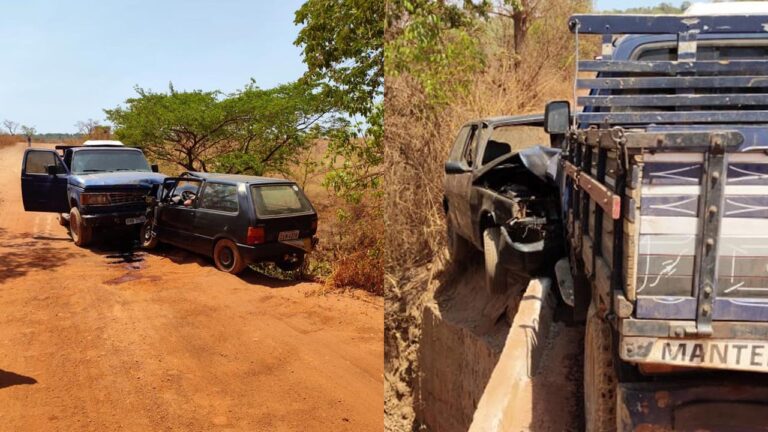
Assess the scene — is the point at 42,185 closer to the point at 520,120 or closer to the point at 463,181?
the point at 463,181

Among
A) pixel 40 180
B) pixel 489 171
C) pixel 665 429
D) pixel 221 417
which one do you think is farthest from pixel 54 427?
pixel 40 180

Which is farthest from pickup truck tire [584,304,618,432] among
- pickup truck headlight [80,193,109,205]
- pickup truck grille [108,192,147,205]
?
pickup truck headlight [80,193,109,205]

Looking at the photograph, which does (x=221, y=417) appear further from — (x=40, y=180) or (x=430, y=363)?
(x=40, y=180)

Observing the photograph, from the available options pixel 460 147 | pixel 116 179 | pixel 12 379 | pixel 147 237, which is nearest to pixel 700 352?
pixel 12 379

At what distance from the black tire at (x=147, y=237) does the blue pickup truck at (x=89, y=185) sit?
0.18 m

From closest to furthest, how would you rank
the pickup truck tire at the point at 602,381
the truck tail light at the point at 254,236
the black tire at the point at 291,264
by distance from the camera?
the pickup truck tire at the point at 602,381
the truck tail light at the point at 254,236
the black tire at the point at 291,264

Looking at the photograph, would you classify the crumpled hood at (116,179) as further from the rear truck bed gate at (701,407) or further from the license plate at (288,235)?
the rear truck bed gate at (701,407)

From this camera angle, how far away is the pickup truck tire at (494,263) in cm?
541

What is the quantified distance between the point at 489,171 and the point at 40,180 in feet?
25.1

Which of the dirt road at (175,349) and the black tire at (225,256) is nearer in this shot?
the dirt road at (175,349)

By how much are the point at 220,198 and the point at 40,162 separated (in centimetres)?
394

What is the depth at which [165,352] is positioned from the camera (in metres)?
5.09

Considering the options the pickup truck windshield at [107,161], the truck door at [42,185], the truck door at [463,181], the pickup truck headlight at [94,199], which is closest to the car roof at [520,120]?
the truck door at [463,181]

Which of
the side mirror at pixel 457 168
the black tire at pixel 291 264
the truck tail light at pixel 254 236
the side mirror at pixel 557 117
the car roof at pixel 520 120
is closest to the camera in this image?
the side mirror at pixel 557 117
